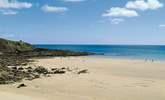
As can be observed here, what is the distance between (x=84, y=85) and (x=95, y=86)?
34.8 inches

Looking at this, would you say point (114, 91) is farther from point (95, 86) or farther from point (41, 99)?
point (41, 99)

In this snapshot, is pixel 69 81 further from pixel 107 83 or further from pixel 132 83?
pixel 132 83

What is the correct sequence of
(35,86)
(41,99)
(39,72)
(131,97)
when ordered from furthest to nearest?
(39,72)
(35,86)
(131,97)
(41,99)

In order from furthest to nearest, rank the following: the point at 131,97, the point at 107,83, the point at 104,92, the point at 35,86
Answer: the point at 107,83 < the point at 35,86 < the point at 104,92 < the point at 131,97

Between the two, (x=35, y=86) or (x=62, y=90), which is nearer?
(x=62, y=90)

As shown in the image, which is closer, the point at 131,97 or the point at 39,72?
the point at 131,97

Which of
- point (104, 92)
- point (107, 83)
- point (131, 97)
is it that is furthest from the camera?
point (107, 83)

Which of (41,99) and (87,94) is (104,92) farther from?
(41,99)

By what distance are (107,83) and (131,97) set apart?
499 cm

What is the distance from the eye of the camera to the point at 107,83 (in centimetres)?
2014

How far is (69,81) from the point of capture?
→ 20.9 meters

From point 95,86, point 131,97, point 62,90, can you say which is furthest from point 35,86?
point 131,97

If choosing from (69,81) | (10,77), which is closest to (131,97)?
(69,81)

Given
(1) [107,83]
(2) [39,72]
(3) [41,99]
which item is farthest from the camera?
(2) [39,72]
